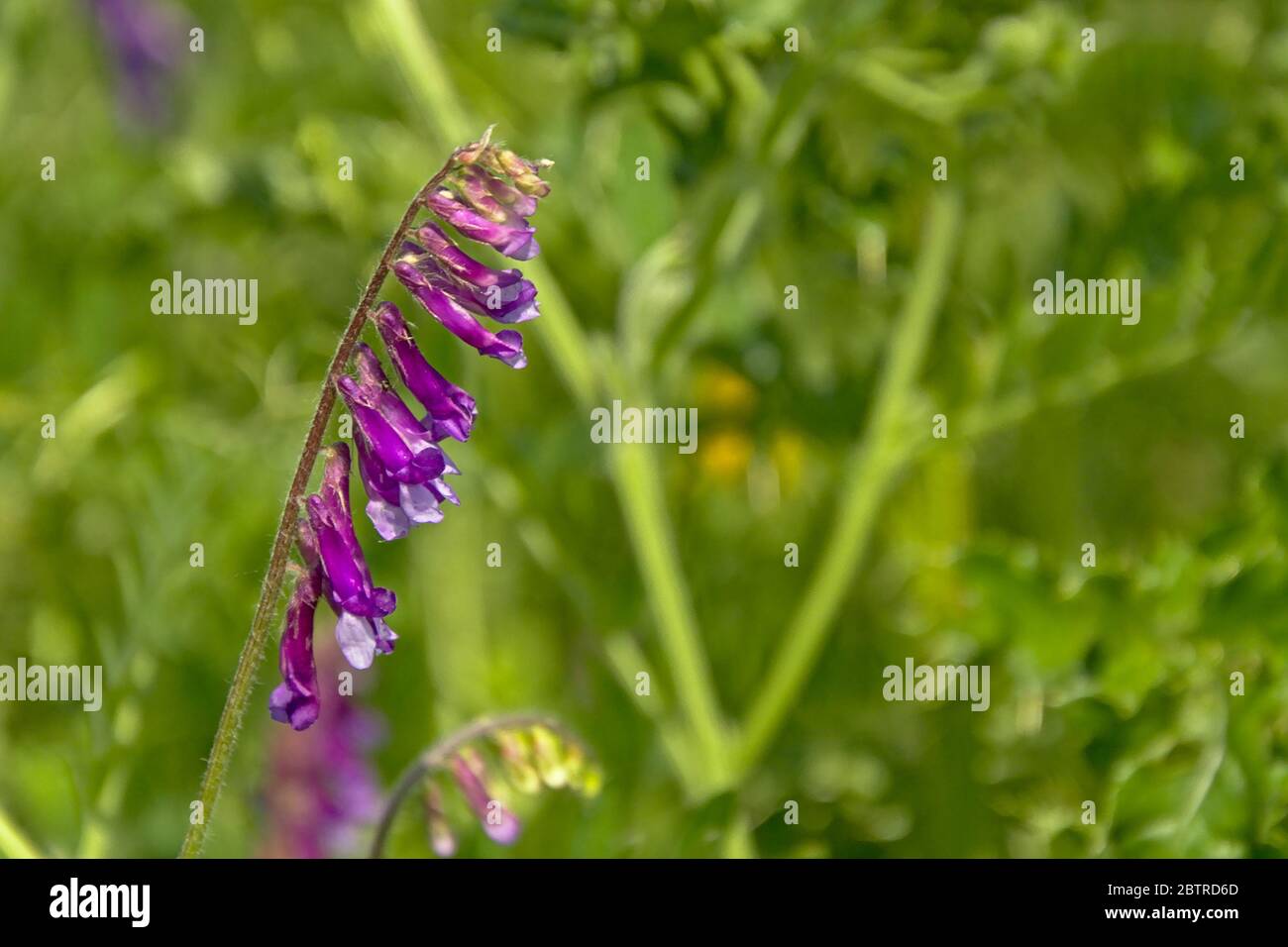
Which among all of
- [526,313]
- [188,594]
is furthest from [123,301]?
[526,313]

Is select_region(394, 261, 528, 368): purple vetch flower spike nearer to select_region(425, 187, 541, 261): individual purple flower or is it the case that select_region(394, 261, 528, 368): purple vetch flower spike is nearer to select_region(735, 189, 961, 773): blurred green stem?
select_region(425, 187, 541, 261): individual purple flower

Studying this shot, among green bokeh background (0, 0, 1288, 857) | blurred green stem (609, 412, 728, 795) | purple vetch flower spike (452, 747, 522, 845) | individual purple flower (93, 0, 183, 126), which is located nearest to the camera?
purple vetch flower spike (452, 747, 522, 845)

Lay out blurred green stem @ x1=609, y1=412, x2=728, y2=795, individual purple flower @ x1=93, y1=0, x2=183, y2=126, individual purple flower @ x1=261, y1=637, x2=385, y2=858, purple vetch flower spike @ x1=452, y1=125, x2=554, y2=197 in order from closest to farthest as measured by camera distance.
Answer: purple vetch flower spike @ x1=452, y1=125, x2=554, y2=197 < blurred green stem @ x1=609, y1=412, x2=728, y2=795 < individual purple flower @ x1=261, y1=637, x2=385, y2=858 < individual purple flower @ x1=93, y1=0, x2=183, y2=126

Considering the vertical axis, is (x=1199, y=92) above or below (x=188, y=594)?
above

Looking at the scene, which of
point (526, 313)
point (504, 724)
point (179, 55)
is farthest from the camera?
point (179, 55)

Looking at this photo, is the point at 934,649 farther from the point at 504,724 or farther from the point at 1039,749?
the point at 504,724

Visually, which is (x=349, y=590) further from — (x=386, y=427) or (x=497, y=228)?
(x=497, y=228)

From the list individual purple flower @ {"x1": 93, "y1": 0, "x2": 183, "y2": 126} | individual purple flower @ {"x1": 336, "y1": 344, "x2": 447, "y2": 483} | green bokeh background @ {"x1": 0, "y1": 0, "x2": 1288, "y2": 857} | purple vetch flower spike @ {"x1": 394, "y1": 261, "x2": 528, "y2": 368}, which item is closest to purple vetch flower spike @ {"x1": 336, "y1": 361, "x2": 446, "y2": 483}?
individual purple flower @ {"x1": 336, "y1": 344, "x2": 447, "y2": 483}
